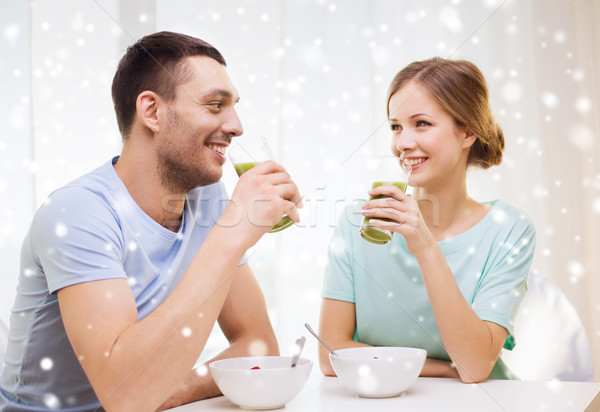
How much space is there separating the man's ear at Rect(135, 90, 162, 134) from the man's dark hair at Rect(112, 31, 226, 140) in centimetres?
2

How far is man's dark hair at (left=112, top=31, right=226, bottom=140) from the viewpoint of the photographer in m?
1.28

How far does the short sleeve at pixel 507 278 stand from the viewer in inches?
46.5

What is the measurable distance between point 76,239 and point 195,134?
0.41 m

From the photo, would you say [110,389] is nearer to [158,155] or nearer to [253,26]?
[158,155]

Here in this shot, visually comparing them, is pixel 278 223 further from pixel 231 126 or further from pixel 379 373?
pixel 379 373

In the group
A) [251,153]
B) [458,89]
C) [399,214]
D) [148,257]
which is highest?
[458,89]

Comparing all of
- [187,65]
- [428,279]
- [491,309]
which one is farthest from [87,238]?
[491,309]

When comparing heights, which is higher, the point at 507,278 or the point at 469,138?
the point at 469,138

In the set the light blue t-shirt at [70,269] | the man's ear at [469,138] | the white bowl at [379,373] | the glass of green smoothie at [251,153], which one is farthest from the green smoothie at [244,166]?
the man's ear at [469,138]

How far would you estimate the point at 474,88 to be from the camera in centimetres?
142

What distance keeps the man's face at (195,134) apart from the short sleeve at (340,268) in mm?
373

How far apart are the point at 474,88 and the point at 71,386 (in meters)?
1.21

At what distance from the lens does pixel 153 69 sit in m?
1.31

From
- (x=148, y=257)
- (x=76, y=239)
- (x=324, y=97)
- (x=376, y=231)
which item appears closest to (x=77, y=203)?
(x=76, y=239)
